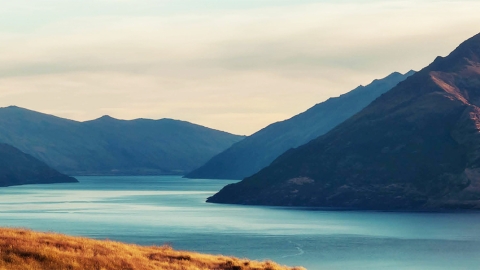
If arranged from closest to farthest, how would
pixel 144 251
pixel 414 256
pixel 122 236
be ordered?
1. pixel 144 251
2. pixel 414 256
3. pixel 122 236

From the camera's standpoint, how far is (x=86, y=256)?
53031 millimetres

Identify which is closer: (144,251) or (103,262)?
(103,262)

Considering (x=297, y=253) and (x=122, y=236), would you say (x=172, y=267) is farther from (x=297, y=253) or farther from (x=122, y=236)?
(x=122, y=236)

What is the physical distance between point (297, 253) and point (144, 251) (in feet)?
→ 276

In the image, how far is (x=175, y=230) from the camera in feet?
639

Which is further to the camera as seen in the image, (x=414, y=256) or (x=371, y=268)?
(x=414, y=256)

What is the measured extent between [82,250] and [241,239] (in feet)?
386

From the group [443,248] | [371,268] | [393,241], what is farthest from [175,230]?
[371,268]

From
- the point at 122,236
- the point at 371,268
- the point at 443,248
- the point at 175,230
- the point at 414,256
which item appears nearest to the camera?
the point at 371,268

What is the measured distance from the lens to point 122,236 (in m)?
172

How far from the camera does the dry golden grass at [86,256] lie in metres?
50.3

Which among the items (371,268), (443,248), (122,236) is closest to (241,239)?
(122,236)

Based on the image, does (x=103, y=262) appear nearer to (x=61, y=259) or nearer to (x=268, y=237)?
(x=61, y=259)

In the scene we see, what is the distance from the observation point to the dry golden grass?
165ft
